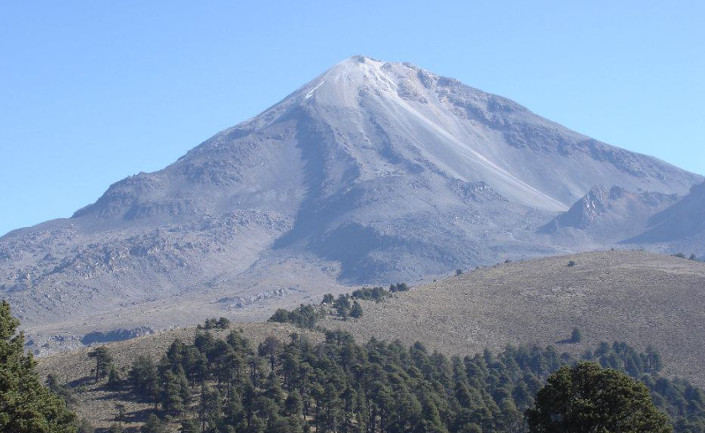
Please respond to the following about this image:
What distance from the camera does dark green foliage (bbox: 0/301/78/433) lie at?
30.5 meters

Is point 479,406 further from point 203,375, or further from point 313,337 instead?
point 313,337

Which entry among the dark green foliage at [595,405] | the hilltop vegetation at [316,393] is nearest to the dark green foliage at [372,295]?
the hilltop vegetation at [316,393]

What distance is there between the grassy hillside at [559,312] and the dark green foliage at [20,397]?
2844 inches

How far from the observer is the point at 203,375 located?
6612 centimetres

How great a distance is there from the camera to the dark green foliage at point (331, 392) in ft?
200

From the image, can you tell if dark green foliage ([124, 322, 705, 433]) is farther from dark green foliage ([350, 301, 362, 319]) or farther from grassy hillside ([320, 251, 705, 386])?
dark green foliage ([350, 301, 362, 319])

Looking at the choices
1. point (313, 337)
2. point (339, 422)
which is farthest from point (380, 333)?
point (339, 422)

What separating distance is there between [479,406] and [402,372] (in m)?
8.23

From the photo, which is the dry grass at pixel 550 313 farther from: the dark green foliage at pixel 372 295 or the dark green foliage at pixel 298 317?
the dark green foliage at pixel 298 317

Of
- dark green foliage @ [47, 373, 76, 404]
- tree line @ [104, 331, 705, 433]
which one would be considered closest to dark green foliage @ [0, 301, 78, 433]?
tree line @ [104, 331, 705, 433]

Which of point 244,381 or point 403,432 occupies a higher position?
point 244,381

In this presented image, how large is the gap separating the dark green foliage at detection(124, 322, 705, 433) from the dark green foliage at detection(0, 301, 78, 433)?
889 inches

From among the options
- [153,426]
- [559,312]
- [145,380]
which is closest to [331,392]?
[153,426]

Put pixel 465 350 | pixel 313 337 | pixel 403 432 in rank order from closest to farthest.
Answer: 1. pixel 403 432
2. pixel 313 337
3. pixel 465 350
